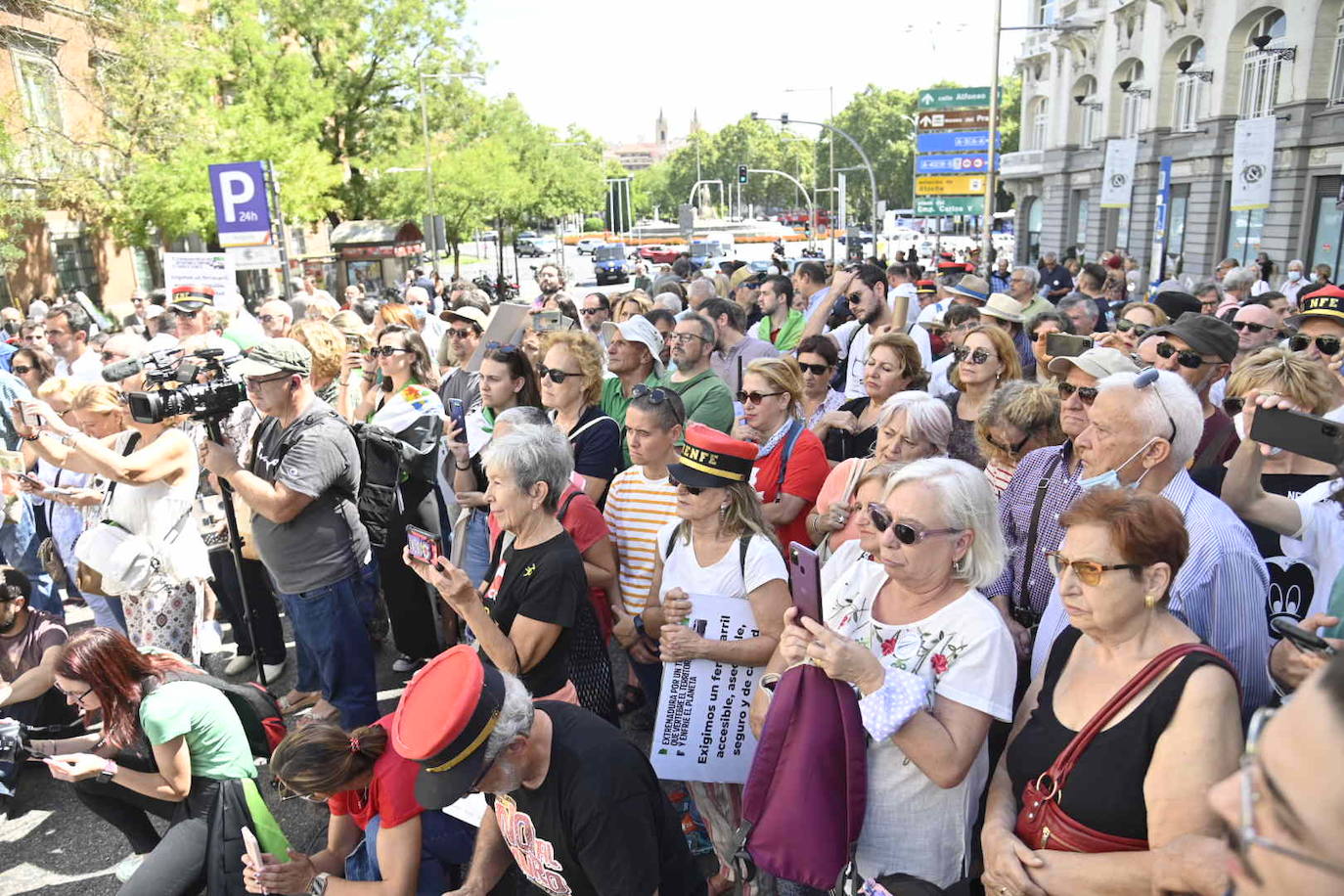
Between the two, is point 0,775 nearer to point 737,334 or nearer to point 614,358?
point 614,358

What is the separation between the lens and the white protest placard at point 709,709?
10.5 ft

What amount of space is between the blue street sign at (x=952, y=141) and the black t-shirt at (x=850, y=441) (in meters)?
25.7

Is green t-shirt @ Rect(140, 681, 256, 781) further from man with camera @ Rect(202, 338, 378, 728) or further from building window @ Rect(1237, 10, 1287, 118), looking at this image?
building window @ Rect(1237, 10, 1287, 118)

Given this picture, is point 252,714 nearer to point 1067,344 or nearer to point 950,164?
point 1067,344

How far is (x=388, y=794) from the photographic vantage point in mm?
2688

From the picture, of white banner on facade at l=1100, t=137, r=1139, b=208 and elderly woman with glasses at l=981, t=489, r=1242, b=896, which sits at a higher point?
white banner on facade at l=1100, t=137, r=1139, b=208

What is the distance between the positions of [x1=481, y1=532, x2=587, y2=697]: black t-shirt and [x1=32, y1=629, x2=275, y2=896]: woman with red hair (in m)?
1.12

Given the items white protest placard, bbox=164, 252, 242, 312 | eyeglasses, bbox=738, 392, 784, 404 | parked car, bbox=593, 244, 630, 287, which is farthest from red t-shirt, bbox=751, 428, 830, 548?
parked car, bbox=593, 244, 630, 287

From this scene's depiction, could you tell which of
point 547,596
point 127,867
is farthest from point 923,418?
point 127,867

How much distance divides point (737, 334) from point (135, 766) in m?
4.93

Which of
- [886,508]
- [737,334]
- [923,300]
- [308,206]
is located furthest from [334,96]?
[886,508]

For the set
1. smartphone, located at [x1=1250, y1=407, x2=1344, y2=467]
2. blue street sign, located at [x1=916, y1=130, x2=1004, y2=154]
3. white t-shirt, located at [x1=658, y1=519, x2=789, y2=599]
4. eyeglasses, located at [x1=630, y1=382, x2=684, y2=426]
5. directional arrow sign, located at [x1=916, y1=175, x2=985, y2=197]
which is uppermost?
blue street sign, located at [x1=916, y1=130, x2=1004, y2=154]

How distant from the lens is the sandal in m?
4.81

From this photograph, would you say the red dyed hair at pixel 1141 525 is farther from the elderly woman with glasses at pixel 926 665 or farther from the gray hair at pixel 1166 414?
the gray hair at pixel 1166 414
